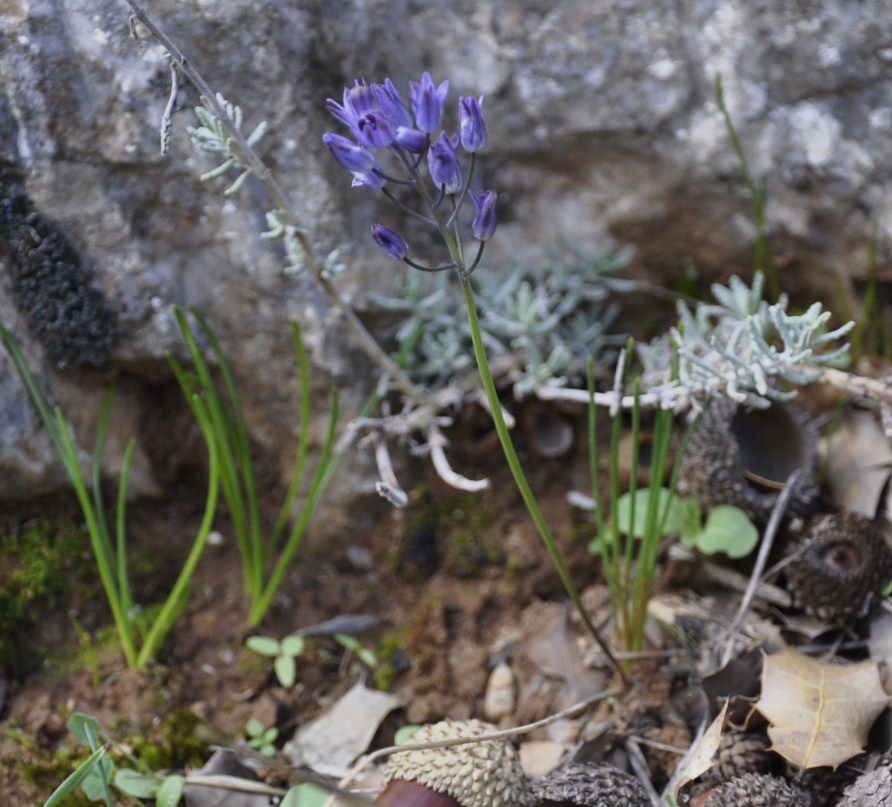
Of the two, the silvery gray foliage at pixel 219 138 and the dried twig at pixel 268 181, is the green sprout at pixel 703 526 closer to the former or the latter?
the dried twig at pixel 268 181

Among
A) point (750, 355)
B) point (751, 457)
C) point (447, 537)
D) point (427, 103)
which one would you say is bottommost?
point (447, 537)

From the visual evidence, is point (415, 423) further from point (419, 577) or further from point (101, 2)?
point (101, 2)

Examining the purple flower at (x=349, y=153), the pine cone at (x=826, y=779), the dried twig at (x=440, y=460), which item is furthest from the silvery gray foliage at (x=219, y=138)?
the pine cone at (x=826, y=779)

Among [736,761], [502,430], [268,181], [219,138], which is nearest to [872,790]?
[736,761]

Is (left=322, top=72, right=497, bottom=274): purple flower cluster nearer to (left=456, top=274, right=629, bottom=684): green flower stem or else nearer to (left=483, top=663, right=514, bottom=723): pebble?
(left=456, top=274, right=629, bottom=684): green flower stem

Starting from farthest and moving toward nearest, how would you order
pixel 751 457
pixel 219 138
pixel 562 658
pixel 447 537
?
pixel 447 537 < pixel 751 457 < pixel 562 658 < pixel 219 138

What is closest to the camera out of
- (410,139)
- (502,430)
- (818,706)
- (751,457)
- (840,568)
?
(410,139)

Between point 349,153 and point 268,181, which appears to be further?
point 268,181

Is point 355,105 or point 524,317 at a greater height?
point 355,105

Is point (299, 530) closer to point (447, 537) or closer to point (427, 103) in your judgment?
point (447, 537)
